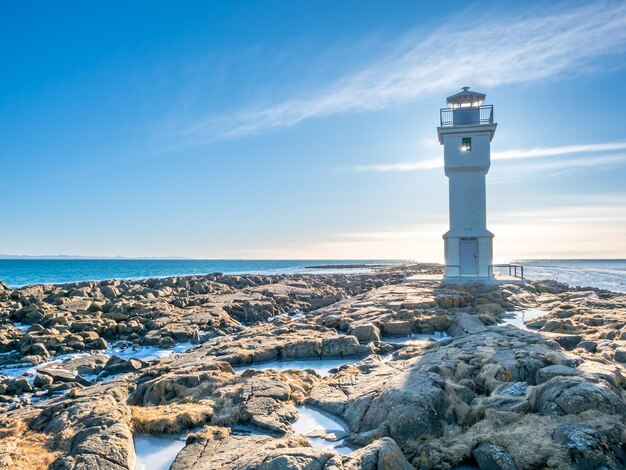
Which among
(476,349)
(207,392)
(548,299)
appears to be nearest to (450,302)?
(548,299)

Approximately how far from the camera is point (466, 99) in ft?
83.1

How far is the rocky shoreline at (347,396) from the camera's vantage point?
4.75 m

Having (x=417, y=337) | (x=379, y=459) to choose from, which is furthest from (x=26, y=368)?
(x=379, y=459)

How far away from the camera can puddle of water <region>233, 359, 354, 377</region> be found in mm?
10203

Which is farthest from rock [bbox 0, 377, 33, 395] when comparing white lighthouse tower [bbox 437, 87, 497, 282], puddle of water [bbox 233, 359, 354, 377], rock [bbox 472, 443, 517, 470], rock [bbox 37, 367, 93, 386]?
white lighthouse tower [bbox 437, 87, 497, 282]

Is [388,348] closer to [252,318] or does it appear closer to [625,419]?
[625,419]

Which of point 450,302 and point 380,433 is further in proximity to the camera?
point 450,302

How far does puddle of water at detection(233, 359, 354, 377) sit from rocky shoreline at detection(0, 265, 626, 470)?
0.32 feet

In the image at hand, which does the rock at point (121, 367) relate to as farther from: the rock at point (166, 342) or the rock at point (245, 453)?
the rock at point (245, 453)

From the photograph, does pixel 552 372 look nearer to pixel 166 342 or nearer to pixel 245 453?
pixel 245 453

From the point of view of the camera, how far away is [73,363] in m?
12.0

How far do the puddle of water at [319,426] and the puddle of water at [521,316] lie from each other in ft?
29.1

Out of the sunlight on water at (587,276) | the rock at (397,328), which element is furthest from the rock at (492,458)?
the sunlight on water at (587,276)

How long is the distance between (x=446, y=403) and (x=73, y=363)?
10472 mm
